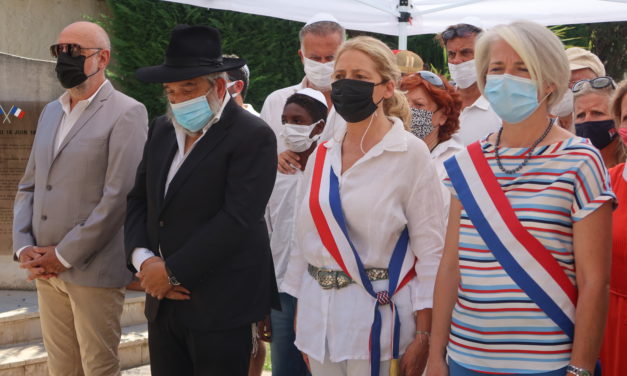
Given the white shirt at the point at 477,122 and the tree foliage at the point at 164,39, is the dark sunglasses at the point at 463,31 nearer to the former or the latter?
the white shirt at the point at 477,122

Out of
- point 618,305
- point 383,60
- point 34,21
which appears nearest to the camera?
point 618,305

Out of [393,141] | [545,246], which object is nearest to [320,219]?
[393,141]

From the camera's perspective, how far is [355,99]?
3.37 meters

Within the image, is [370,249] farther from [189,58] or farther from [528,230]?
[189,58]

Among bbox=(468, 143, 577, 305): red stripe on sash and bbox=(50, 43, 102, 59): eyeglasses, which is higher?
bbox=(50, 43, 102, 59): eyeglasses

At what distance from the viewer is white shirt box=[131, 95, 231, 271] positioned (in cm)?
362

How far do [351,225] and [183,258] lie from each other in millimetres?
768

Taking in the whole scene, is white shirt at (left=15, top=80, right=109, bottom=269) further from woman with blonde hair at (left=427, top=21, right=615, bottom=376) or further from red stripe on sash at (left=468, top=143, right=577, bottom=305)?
red stripe on sash at (left=468, top=143, right=577, bottom=305)

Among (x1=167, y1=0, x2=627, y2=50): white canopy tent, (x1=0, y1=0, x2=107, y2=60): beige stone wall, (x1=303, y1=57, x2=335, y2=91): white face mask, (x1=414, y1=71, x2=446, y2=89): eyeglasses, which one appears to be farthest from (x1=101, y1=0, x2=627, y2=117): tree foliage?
(x1=414, y1=71, x2=446, y2=89): eyeglasses

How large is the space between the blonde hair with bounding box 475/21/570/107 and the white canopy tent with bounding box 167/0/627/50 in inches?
182

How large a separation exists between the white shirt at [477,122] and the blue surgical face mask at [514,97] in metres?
1.71

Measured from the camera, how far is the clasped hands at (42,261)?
169 inches

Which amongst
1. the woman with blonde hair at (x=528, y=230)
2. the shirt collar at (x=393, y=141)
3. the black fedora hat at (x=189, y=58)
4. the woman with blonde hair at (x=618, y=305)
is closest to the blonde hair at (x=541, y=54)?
the woman with blonde hair at (x=528, y=230)

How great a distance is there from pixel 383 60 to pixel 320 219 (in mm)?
767
